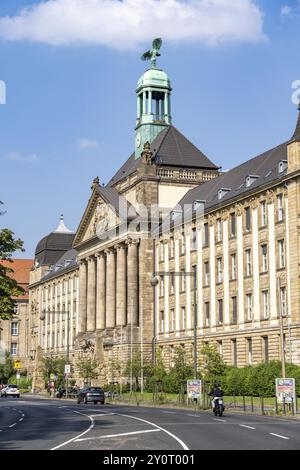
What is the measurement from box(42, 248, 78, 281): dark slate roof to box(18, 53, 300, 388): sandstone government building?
13.6 inches

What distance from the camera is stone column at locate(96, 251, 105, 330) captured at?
102 metres

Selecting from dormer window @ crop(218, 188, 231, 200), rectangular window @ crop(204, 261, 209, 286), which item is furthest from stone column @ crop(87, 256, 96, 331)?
dormer window @ crop(218, 188, 231, 200)

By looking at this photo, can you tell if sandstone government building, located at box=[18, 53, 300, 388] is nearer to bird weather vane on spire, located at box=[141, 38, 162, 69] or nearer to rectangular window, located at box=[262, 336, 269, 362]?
rectangular window, located at box=[262, 336, 269, 362]

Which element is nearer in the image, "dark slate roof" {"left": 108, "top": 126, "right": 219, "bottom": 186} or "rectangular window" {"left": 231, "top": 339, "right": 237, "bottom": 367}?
"rectangular window" {"left": 231, "top": 339, "right": 237, "bottom": 367}

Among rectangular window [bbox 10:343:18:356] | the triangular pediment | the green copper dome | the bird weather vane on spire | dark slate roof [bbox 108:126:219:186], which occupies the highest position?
the bird weather vane on spire

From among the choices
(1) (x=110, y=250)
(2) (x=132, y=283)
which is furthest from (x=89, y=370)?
(1) (x=110, y=250)

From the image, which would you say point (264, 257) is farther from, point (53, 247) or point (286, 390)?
point (53, 247)

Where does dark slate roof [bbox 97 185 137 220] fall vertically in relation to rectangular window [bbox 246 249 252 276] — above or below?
above

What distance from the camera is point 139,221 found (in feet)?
305

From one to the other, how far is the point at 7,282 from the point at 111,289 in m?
65.3

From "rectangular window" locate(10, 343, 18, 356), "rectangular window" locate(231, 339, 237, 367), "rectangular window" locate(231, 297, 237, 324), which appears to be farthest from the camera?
"rectangular window" locate(10, 343, 18, 356)
